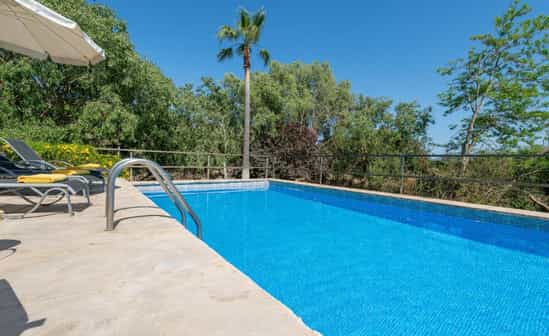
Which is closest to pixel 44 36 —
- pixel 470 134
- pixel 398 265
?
pixel 398 265

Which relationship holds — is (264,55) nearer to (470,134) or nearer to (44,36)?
(44,36)

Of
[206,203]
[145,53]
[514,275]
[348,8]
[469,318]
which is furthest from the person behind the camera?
[348,8]

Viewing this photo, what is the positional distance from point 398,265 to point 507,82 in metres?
9.69

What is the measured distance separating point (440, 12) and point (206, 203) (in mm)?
11561

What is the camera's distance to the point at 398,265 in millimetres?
2732

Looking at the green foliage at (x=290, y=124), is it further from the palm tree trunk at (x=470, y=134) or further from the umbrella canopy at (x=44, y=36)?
the umbrella canopy at (x=44, y=36)

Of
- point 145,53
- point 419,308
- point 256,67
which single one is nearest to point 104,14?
point 145,53

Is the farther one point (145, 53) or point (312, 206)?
point (145, 53)

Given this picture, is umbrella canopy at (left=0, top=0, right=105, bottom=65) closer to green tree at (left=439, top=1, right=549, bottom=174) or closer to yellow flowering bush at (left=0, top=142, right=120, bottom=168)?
yellow flowering bush at (left=0, top=142, right=120, bottom=168)

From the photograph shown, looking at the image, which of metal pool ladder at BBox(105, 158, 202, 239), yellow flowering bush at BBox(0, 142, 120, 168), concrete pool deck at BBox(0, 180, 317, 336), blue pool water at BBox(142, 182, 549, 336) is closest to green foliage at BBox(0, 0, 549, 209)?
yellow flowering bush at BBox(0, 142, 120, 168)

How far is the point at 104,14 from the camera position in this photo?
870cm

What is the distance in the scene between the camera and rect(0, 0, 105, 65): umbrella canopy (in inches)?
92.6

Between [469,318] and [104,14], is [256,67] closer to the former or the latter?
[104,14]

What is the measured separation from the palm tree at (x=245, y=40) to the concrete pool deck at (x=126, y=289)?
7.70m
